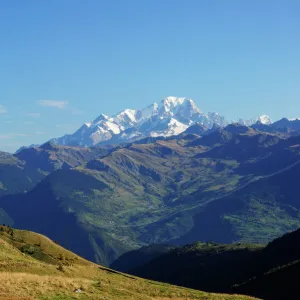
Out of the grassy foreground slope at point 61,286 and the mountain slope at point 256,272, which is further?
the mountain slope at point 256,272

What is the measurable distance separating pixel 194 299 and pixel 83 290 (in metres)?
16.5

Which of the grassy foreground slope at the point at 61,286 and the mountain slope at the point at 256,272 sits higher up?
the grassy foreground slope at the point at 61,286

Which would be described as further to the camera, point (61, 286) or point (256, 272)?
point (256, 272)

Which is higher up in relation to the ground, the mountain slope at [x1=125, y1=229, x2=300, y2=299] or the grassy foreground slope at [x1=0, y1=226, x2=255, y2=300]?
the grassy foreground slope at [x1=0, y1=226, x2=255, y2=300]

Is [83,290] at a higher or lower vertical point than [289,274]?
higher

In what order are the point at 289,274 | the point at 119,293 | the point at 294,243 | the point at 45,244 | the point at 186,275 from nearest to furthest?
the point at 119,293, the point at 289,274, the point at 45,244, the point at 294,243, the point at 186,275

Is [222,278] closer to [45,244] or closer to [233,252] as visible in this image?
[233,252]

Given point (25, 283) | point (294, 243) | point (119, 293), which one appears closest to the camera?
point (25, 283)

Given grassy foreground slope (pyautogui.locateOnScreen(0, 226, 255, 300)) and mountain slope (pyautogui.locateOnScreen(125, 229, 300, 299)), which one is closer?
grassy foreground slope (pyautogui.locateOnScreen(0, 226, 255, 300))

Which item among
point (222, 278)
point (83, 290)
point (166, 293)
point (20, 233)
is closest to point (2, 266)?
point (83, 290)

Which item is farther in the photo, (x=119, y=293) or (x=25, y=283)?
(x=119, y=293)

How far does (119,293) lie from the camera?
55031 mm

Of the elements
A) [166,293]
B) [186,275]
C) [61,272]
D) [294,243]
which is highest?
[61,272]

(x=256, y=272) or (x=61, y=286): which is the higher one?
(x=61, y=286)
